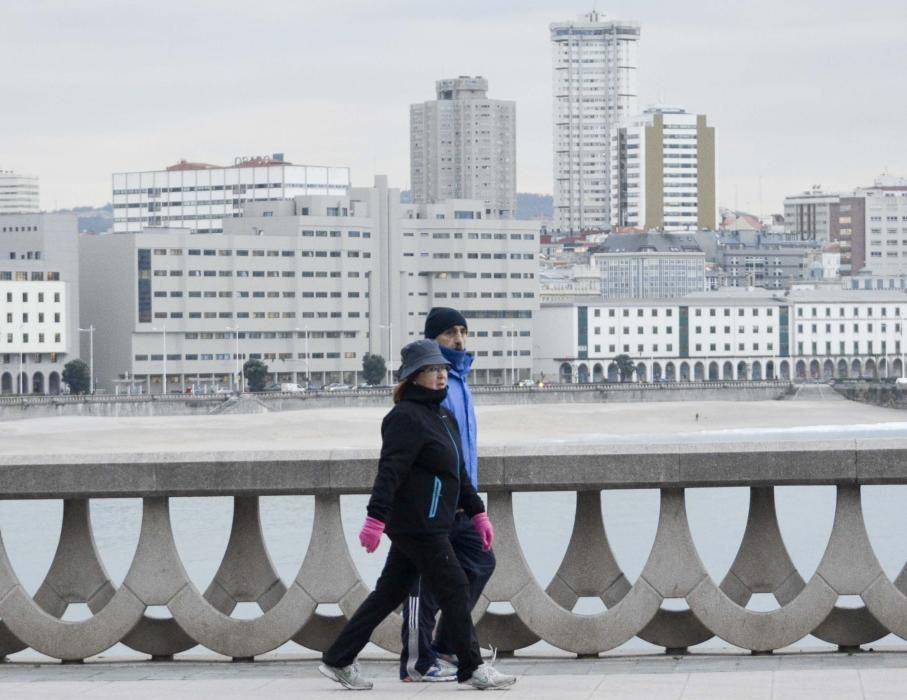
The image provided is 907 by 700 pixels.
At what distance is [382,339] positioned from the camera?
171750 mm

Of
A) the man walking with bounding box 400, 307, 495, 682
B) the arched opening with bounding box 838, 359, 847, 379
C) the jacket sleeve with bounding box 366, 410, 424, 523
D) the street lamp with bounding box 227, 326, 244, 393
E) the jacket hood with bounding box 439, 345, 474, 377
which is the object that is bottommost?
the arched opening with bounding box 838, 359, 847, 379

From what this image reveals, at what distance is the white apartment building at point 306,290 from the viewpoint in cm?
16112

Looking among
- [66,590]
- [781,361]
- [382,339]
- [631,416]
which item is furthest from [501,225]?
[66,590]

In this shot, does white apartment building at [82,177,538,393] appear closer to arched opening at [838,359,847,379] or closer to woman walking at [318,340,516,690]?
arched opening at [838,359,847,379]

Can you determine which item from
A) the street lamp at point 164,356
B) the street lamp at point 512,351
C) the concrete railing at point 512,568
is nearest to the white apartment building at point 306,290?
the street lamp at point 512,351

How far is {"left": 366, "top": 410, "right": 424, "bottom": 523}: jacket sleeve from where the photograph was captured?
384 inches

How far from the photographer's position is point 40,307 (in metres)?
156

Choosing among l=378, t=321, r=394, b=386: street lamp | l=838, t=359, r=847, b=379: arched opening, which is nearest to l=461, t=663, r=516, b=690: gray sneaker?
l=378, t=321, r=394, b=386: street lamp

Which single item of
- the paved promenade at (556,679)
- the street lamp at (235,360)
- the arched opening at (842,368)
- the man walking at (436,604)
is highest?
the man walking at (436,604)

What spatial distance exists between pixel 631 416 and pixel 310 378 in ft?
129

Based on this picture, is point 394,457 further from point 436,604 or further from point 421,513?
point 436,604

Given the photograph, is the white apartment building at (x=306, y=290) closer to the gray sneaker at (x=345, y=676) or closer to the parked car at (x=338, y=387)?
the parked car at (x=338, y=387)

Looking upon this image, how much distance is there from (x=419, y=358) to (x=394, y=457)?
1.76 ft

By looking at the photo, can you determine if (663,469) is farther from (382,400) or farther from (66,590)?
(382,400)
